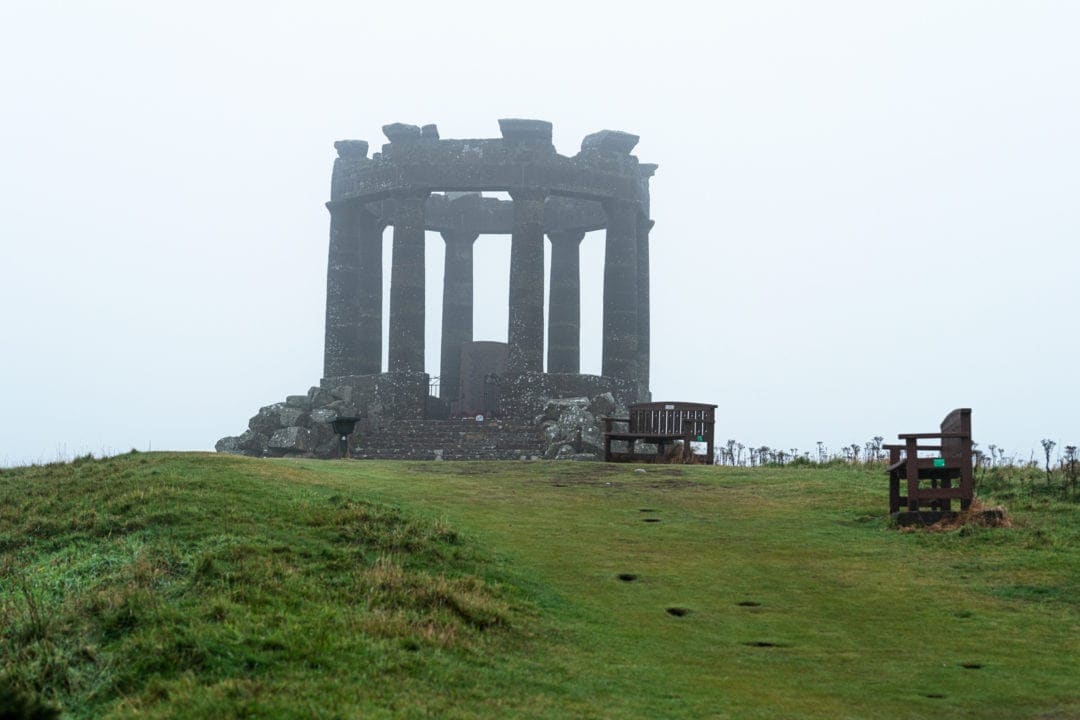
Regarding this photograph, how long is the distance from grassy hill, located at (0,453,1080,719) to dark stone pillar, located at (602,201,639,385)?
65.2ft

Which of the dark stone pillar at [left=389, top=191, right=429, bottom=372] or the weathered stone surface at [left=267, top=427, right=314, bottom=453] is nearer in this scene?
the weathered stone surface at [left=267, top=427, right=314, bottom=453]

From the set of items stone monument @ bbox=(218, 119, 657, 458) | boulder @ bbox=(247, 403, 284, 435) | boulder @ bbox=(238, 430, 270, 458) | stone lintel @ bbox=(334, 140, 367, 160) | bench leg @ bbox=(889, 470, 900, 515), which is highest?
stone lintel @ bbox=(334, 140, 367, 160)

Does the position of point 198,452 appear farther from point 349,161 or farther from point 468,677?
point 349,161

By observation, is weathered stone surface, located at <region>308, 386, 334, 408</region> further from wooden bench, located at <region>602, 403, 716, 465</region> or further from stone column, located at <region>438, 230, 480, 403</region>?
wooden bench, located at <region>602, 403, 716, 465</region>

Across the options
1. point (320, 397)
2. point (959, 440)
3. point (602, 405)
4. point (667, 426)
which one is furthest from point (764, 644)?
point (320, 397)

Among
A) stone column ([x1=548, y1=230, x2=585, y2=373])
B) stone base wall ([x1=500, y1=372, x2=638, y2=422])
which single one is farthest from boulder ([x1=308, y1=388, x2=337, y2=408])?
stone column ([x1=548, y1=230, x2=585, y2=373])

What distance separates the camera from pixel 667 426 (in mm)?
27859

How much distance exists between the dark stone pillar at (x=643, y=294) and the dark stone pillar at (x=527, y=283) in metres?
5.78

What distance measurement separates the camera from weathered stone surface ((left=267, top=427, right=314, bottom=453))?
107 ft

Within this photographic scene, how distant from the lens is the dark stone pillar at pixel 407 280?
36.1m

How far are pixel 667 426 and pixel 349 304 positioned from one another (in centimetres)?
1416

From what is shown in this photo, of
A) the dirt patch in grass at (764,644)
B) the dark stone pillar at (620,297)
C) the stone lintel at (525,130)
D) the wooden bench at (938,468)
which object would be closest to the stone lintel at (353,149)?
the stone lintel at (525,130)

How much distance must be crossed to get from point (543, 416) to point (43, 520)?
773 inches

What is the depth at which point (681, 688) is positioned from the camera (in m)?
9.68
